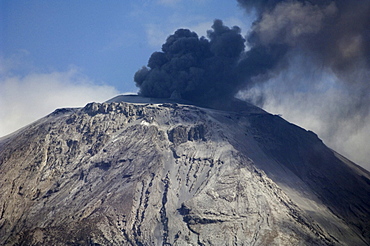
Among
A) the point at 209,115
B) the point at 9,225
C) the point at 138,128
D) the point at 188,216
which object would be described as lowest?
Result: the point at 9,225

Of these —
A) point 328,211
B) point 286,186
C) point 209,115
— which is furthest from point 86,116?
point 328,211

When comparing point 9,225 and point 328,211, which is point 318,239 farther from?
point 9,225

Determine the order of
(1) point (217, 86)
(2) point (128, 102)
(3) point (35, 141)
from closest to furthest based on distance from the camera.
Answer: (3) point (35, 141) → (2) point (128, 102) → (1) point (217, 86)

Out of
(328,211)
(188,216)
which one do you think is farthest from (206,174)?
(328,211)

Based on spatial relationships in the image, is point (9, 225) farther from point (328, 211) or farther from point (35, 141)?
point (328, 211)

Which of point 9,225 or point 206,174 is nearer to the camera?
point 9,225

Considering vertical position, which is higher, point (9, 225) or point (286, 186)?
point (286, 186)

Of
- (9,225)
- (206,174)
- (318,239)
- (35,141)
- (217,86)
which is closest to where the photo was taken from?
(318,239)
